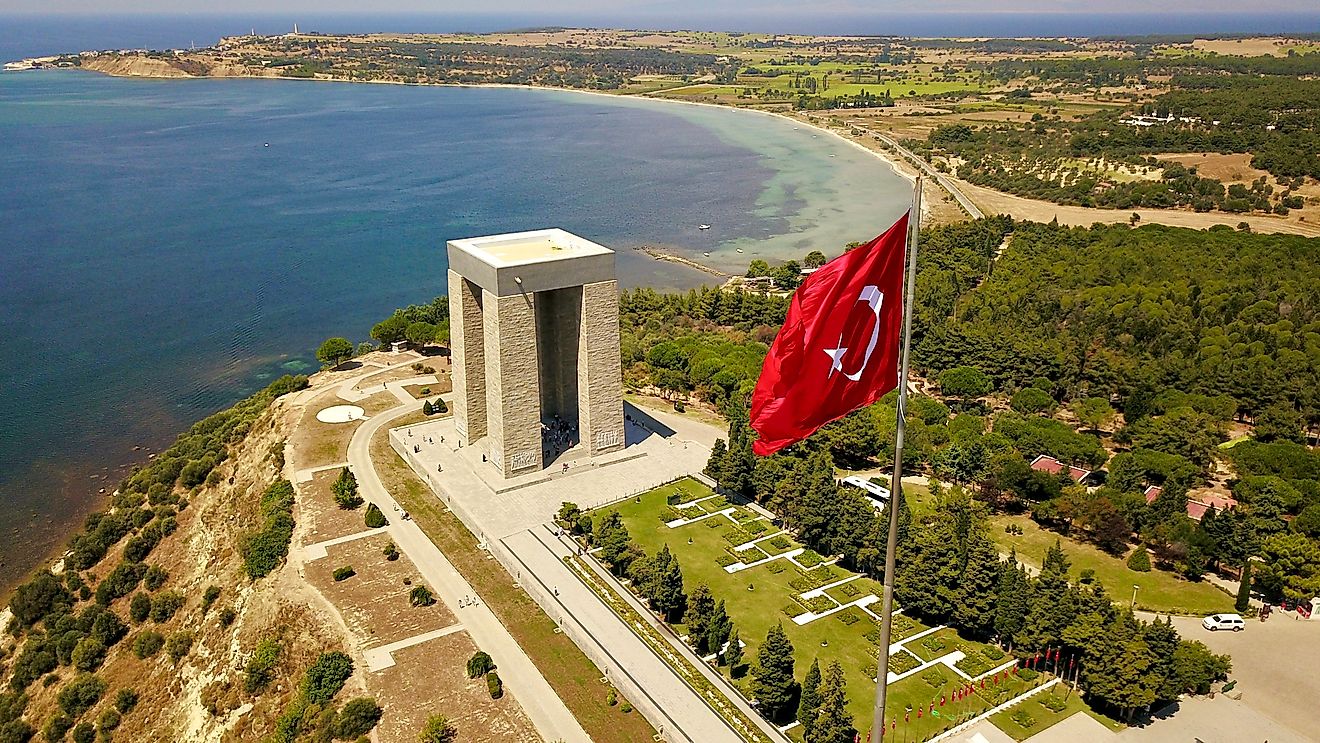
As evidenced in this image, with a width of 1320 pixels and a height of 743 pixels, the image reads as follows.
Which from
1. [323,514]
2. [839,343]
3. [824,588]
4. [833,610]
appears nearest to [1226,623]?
[833,610]

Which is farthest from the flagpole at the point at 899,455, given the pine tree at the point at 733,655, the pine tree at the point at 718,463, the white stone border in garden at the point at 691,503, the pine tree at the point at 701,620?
the pine tree at the point at 718,463

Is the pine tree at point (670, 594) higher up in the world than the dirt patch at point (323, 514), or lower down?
higher up

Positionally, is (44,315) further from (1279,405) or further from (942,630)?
(1279,405)

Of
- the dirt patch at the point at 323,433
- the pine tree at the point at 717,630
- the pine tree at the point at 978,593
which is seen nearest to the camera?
the pine tree at the point at 717,630

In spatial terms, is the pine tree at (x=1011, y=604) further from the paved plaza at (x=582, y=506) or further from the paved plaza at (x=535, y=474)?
the paved plaza at (x=535, y=474)

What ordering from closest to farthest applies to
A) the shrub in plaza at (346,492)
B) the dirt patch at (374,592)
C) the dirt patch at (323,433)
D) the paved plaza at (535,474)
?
the dirt patch at (374,592)
the paved plaza at (535,474)
the shrub in plaza at (346,492)
the dirt patch at (323,433)

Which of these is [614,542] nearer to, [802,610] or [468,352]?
[802,610]
